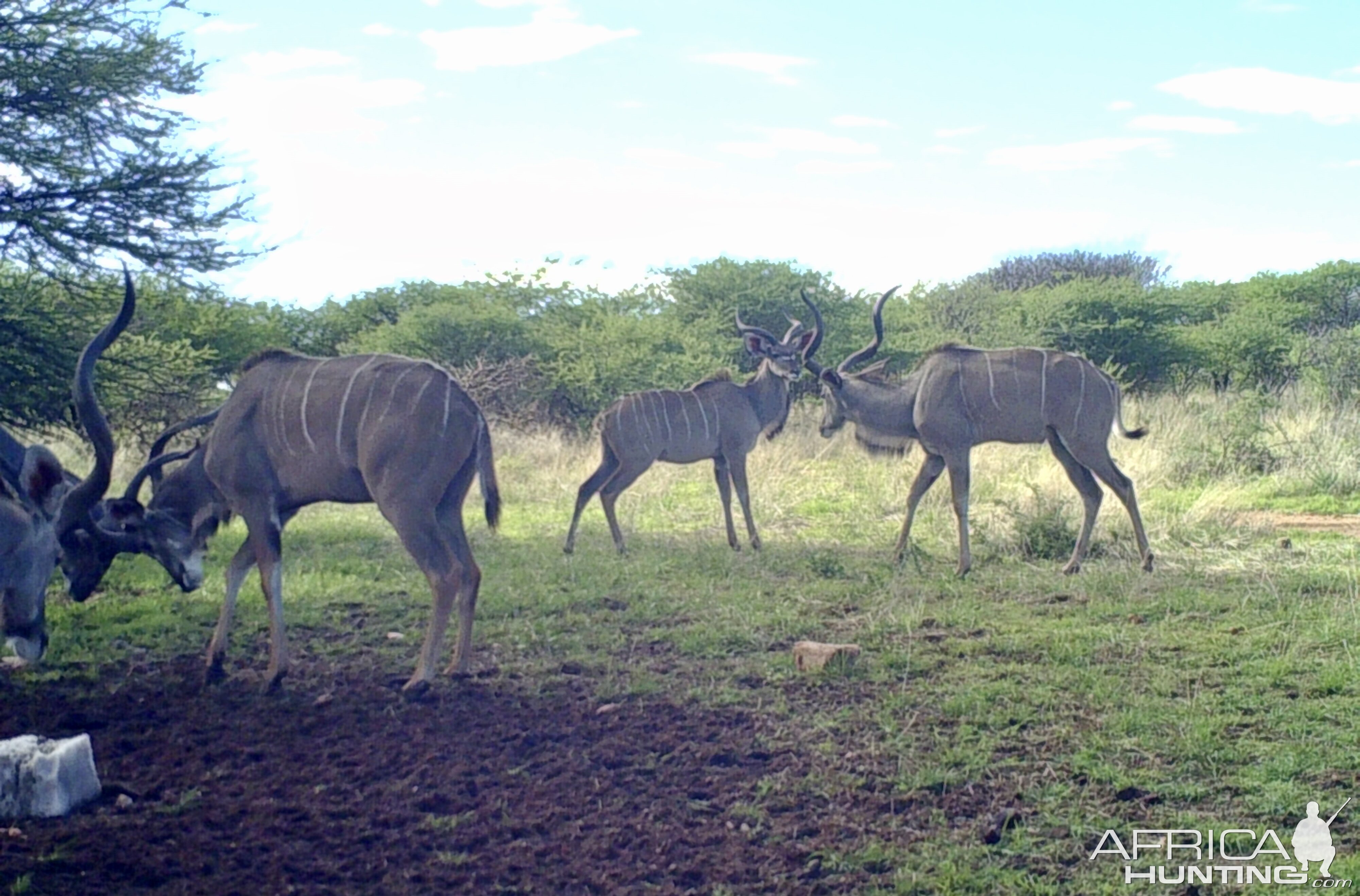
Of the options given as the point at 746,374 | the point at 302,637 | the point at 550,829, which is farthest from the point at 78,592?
the point at 746,374

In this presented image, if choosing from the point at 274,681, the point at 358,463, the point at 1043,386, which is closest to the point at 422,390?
the point at 358,463

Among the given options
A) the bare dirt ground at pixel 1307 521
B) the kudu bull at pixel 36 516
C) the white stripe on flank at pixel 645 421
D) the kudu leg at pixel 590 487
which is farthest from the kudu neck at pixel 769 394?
the kudu bull at pixel 36 516

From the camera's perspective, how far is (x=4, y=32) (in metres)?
7.59

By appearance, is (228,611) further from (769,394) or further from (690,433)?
(769,394)

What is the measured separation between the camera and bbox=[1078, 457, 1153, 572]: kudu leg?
24.5 feet

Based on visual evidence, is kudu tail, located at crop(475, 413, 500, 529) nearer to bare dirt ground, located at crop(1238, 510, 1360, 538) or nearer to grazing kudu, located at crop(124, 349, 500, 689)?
grazing kudu, located at crop(124, 349, 500, 689)

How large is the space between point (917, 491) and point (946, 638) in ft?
8.91

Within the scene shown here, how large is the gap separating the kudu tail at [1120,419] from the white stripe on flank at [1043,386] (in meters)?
0.40

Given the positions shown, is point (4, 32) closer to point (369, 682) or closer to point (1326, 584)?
point (369, 682)

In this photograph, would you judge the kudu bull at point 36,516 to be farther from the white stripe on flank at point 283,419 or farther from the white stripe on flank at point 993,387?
the white stripe on flank at point 993,387

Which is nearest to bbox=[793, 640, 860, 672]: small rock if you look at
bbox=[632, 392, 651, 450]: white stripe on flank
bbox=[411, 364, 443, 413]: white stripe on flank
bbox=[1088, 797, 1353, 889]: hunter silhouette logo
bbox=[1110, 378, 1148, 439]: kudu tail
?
bbox=[1088, 797, 1353, 889]: hunter silhouette logo

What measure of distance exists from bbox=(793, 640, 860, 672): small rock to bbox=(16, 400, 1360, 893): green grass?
8 centimetres

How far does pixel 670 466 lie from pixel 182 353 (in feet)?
15.5

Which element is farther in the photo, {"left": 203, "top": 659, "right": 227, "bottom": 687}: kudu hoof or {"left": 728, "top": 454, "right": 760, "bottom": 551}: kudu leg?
{"left": 728, "top": 454, "right": 760, "bottom": 551}: kudu leg
